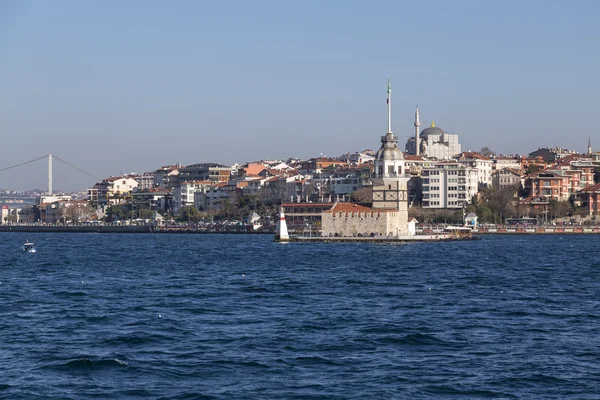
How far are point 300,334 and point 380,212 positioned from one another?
43487mm

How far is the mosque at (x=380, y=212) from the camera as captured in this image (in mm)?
62438

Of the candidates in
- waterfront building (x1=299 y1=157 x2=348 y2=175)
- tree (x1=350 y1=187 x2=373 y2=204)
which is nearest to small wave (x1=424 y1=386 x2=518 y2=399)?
tree (x1=350 y1=187 x2=373 y2=204)

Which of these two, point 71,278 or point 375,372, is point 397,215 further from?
point 375,372

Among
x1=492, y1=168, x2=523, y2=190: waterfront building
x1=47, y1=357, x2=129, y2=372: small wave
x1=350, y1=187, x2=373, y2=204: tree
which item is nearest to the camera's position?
x1=47, y1=357, x2=129, y2=372: small wave

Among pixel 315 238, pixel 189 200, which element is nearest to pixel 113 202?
pixel 189 200

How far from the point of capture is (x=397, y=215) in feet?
206

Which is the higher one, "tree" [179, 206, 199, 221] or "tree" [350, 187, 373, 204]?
"tree" [350, 187, 373, 204]

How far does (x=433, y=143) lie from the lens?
121 m

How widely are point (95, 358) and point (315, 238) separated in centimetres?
4747

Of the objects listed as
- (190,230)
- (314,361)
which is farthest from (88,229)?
(314,361)

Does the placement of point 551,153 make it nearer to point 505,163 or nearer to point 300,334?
point 505,163

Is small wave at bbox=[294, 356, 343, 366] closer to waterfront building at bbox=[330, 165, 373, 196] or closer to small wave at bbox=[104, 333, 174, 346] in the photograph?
small wave at bbox=[104, 333, 174, 346]

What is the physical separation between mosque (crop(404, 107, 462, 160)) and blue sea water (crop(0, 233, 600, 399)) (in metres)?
83.7

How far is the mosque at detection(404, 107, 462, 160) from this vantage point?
4680 inches
